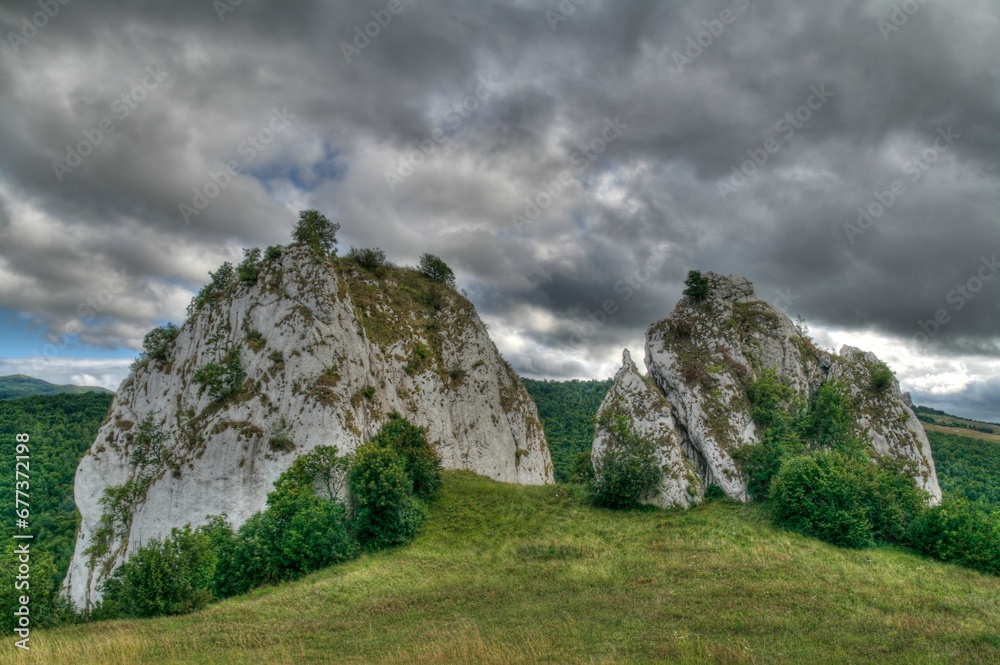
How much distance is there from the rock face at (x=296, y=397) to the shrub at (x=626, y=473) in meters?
15.2

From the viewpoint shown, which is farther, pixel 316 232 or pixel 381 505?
pixel 316 232

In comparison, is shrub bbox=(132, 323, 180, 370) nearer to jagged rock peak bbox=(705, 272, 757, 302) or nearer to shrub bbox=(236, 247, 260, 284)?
shrub bbox=(236, 247, 260, 284)

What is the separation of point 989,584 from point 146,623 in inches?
1218

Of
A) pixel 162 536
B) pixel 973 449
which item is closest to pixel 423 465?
pixel 162 536

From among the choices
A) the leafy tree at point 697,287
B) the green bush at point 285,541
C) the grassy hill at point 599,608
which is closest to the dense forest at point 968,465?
the leafy tree at point 697,287

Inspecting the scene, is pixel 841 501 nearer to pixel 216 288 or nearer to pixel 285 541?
pixel 285 541

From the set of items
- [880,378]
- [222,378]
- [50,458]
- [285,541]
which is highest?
[222,378]

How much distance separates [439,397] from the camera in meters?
42.2

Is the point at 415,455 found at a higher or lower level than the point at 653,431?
lower

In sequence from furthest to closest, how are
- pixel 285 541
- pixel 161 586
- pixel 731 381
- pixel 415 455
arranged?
1. pixel 731 381
2. pixel 415 455
3. pixel 285 541
4. pixel 161 586

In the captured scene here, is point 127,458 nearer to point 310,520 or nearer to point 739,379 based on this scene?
point 310,520

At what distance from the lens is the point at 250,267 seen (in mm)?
38469

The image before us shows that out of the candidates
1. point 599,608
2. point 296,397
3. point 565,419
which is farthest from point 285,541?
point 565,419

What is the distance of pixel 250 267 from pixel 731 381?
1455 inches
